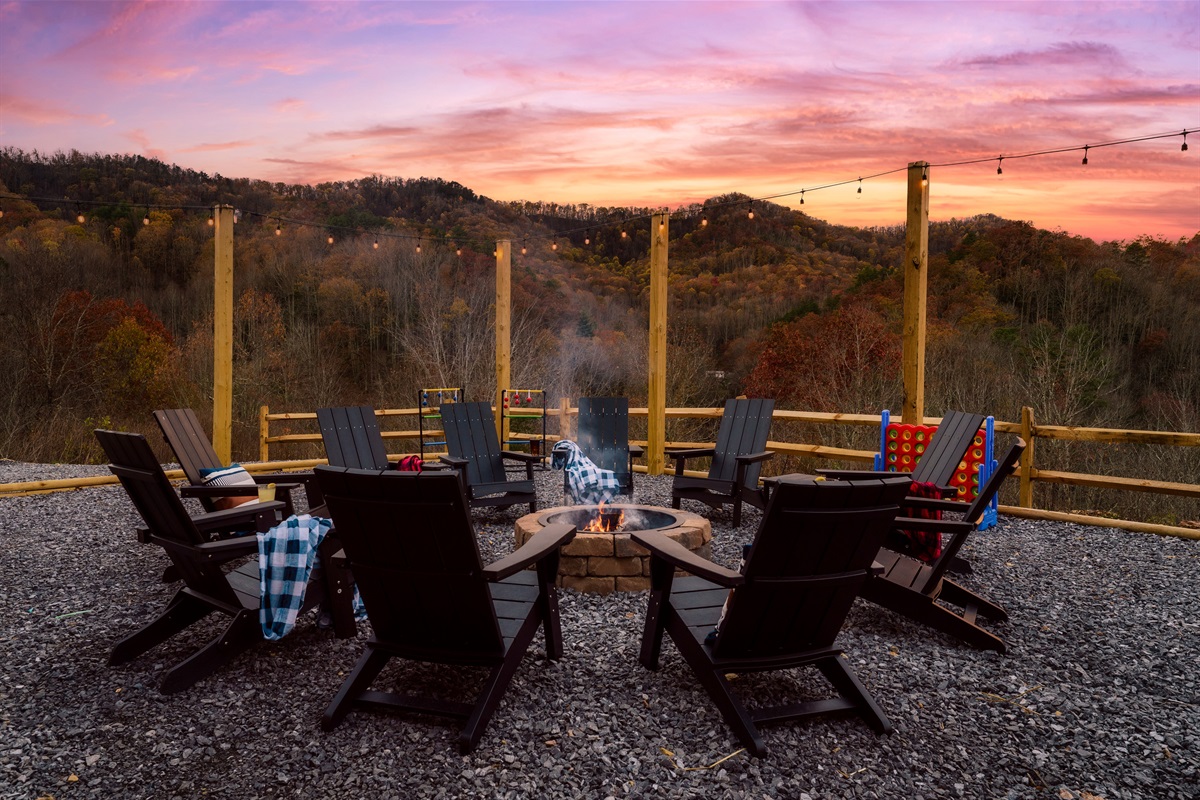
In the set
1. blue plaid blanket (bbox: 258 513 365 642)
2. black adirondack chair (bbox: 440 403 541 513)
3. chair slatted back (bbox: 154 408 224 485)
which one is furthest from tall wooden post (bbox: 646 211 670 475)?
blue plaid blanket (bbox: 258 513 365 642)

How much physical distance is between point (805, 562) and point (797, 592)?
0.10m

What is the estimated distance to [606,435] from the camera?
6270 millimetres

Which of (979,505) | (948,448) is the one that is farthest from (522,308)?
(979,505)

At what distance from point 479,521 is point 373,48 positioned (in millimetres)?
6934

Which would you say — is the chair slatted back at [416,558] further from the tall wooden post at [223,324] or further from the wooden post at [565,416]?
the wooden post at [565,416]

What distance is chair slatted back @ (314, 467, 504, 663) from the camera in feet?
7.81

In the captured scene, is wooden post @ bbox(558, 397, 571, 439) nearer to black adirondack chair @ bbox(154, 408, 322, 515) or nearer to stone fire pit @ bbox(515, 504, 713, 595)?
black adirondack chair @ bbox(154, 408, 322, 515)

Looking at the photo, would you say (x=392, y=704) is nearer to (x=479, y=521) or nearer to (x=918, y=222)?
(x=479, y=521)

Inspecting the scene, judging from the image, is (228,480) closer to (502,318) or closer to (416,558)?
(416,558)

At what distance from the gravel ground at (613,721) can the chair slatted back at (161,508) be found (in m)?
0.35

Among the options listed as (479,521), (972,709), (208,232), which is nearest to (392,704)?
(972,709)

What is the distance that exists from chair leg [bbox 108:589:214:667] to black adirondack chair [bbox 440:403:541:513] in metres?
2.39

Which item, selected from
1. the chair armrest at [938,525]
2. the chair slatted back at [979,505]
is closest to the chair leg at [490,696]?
the chair armrest at [938,525]

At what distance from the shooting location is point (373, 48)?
9930mm
